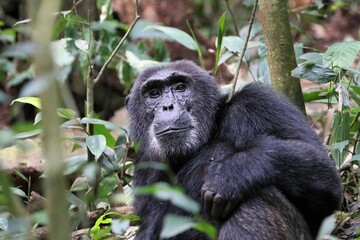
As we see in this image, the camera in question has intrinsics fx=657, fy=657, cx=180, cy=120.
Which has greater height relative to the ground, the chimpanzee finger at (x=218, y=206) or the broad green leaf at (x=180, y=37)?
the broad green leaf at (x=180, y=37)

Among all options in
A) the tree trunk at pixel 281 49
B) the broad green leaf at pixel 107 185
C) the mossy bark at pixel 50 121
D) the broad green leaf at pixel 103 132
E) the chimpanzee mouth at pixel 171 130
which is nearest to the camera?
the mossy bark at pixel 50 121

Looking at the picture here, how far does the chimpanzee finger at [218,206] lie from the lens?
4.44 metres

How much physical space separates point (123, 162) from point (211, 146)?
1.44 m

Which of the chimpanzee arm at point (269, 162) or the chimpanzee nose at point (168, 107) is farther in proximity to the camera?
the chimpanzee nose at point (168, 107)

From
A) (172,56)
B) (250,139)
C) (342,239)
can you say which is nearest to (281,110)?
(250,139)

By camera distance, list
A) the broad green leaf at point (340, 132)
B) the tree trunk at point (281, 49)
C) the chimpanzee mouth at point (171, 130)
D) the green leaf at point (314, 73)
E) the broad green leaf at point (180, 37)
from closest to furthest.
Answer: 1. the chimpanzee mouth at point (171, 130)
2. the green leaf at point (314, 73)
3. the broad green leaf at point (340, 132)
4. the tree trunk at point (281, 49)
5. the broad green leaf at point (180, 37)

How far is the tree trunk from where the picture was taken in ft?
19.4

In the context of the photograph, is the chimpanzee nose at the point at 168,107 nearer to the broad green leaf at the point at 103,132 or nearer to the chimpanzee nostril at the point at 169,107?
the chimpanzee nostril at the point at 169,107

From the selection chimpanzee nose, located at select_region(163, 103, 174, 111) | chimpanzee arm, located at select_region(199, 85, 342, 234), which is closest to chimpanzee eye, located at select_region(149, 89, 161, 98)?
chimpanzee nose, located at select_region(163, 103, 174, 111)

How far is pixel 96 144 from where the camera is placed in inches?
223

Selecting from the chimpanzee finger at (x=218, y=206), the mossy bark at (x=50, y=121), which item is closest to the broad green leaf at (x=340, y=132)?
the chimpanzee finger at (x=218, y=206)

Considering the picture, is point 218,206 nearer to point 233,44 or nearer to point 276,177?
point 276,177

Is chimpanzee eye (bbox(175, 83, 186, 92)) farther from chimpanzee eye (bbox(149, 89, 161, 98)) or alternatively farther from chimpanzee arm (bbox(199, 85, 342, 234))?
chimpanzee arm (bbox(199, 85, 342, 234))

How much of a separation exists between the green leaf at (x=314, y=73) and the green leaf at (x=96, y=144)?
1.73m
